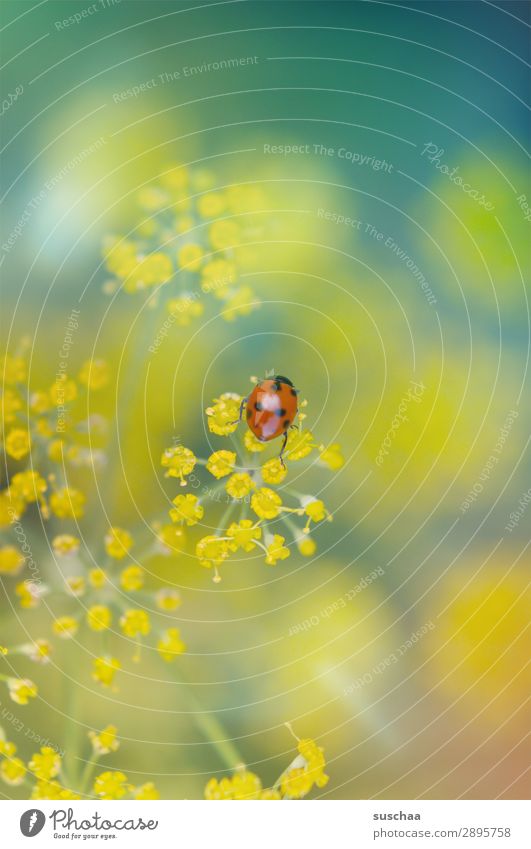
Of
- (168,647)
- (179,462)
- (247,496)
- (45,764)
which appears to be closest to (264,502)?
(247,496)

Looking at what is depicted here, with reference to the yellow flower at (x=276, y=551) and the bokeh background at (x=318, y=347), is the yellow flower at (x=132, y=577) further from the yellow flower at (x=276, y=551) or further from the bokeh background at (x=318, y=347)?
the yellow flower at (x=276, y=551)

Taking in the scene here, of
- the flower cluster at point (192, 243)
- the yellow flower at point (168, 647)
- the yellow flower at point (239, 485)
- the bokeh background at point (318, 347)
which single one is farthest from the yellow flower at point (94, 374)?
the yellow flower at point (168, 647)

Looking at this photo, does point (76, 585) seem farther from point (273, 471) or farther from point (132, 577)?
point (273, 471)

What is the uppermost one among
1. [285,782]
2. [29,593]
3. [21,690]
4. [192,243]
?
[192,243]

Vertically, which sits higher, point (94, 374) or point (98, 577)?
point (94, 374)

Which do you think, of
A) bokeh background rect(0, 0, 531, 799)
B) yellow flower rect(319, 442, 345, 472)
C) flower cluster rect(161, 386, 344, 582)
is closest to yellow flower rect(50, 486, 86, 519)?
bokeh background rect(0, 0, 531, 799)

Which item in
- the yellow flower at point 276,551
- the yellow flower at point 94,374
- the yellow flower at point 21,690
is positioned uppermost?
the yellow flower at point 94,374
